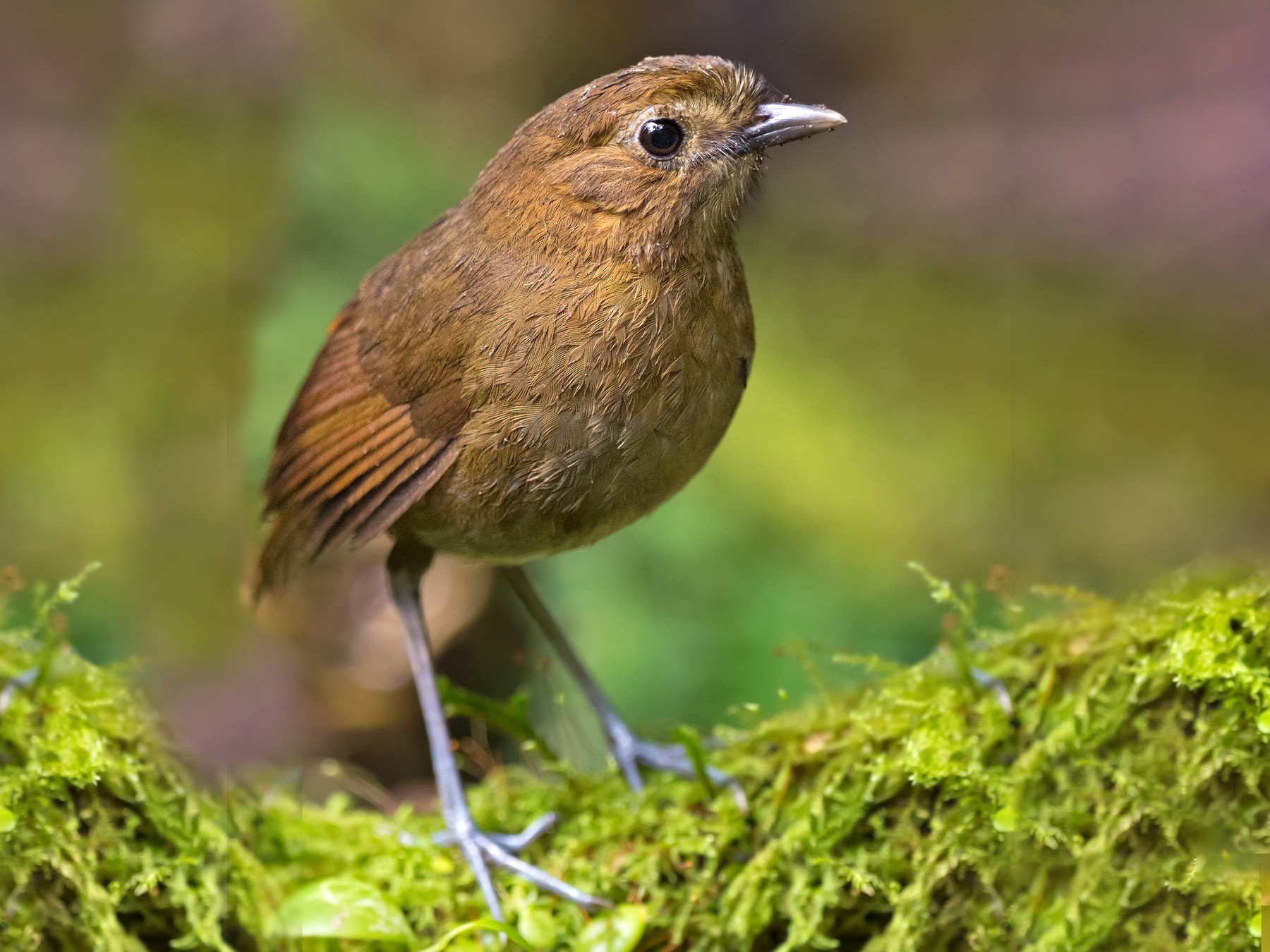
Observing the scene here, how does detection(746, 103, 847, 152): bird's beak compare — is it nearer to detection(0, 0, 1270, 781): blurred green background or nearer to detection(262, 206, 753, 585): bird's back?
detection(262, 206, 753, 585): bird's back

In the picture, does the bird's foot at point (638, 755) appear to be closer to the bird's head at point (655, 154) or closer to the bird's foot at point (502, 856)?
the bird's foot at point (502, 856)

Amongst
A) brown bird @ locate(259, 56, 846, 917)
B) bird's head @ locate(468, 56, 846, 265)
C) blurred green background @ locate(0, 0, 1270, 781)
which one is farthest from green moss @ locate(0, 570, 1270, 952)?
bird's head @ locate(468, 56, 846, 265)

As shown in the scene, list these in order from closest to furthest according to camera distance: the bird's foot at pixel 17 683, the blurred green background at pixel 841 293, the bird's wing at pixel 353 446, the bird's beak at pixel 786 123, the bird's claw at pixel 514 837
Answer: the bird's foot at pixel 17 683, the bird's beak at pixel 786 123, the bird's wing at pixel 353 446, the bird's claw at pixel 514 837, the blurred green background at pixel 841 293

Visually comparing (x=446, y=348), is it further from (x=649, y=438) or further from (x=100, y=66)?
(x=100, y=66)

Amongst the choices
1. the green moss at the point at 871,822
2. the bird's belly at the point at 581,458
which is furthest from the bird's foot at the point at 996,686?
the bird's belly at the point at 581,458

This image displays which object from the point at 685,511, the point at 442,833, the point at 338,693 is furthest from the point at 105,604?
the point at 338,693

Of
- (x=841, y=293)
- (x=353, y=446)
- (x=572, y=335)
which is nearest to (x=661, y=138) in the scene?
(x=572, y=335)
